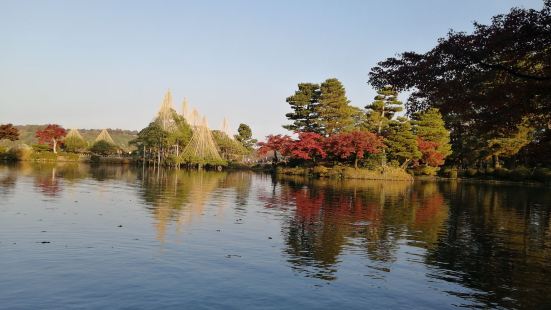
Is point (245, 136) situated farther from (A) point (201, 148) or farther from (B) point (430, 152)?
(B) point (430, 152)

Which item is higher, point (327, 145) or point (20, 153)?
point (327, 145)

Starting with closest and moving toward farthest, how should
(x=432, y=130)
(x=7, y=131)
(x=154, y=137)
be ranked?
1. (x=432, y=130)
2. (x=7, y=131)
3. (x=154, y=137)

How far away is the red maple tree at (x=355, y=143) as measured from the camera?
53.2 m

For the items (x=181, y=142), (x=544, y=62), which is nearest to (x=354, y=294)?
(x=544, y=62)

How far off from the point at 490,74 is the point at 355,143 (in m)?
42.6

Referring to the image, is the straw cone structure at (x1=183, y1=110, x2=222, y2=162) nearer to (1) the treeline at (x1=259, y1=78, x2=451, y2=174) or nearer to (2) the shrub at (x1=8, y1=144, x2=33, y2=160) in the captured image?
(1) the treeline at (x1=259, y1=78, x2=451, y2=174)

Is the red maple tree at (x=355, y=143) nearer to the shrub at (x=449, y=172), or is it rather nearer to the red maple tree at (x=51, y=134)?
the shrub at (x=449, y=172)

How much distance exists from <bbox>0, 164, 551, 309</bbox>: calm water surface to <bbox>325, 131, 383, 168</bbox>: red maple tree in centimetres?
3176

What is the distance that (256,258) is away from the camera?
1165 centimetres

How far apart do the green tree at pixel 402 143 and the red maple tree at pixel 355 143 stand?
89.9 inches

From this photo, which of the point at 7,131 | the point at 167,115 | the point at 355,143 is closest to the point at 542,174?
the point at 355,143

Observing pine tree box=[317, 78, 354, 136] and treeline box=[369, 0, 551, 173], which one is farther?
pine tree box=[317, 78, 354, 136]

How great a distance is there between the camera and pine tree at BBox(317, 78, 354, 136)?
6297cm

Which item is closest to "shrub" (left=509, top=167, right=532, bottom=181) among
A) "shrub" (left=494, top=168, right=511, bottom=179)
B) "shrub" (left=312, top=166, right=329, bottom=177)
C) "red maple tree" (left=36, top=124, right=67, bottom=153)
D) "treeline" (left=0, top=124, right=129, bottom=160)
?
"shrub" (left=494, top=168, right=511, bottom=179)
